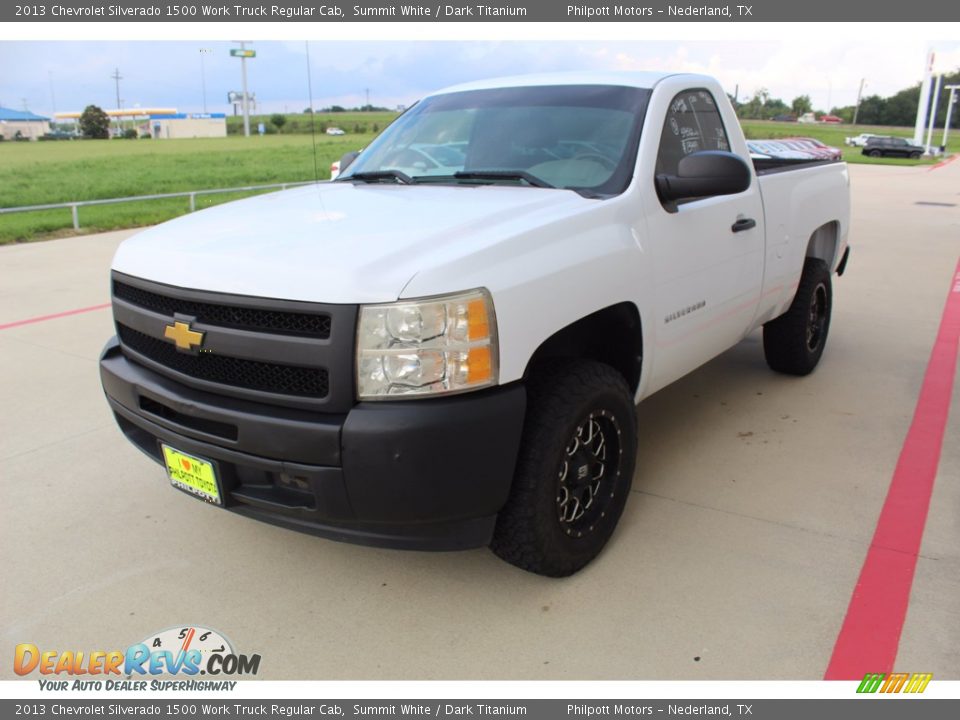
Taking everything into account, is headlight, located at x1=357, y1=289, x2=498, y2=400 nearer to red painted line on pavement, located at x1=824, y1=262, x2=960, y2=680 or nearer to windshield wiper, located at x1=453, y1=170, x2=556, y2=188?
windshield wiper, located at x1=453, y1=170, x2=556, y2=188

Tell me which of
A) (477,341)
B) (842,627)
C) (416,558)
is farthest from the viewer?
(416,558)

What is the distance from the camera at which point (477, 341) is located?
2436 millimetres

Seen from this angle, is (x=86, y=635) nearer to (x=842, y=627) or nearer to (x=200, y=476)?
(x=200, y=476)

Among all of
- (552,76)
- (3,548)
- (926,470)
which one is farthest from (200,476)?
(926,470)

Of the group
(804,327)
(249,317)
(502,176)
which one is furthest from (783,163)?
(249,317)

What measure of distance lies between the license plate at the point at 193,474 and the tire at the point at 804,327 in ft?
12.4

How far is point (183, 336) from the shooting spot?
2.68 meters

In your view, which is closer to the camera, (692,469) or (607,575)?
(607,575)

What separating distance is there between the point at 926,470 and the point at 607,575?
1951 mm

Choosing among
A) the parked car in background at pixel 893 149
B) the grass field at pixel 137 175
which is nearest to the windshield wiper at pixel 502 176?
the grass field at pixel 137 175

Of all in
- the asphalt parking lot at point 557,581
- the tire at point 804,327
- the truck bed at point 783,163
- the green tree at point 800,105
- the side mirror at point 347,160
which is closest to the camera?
the asphalt parking lot at point 557,581

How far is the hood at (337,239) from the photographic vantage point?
2.43m
